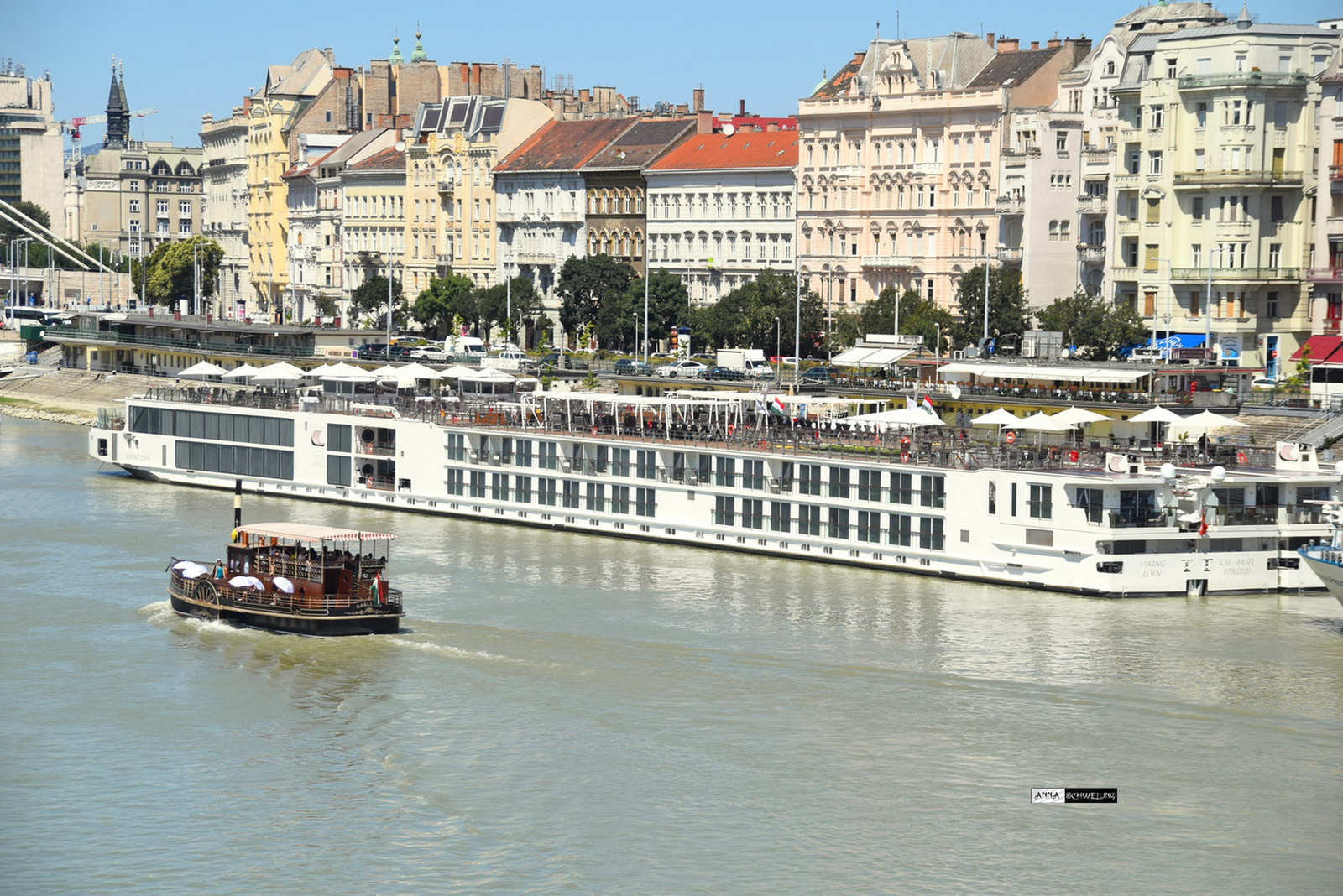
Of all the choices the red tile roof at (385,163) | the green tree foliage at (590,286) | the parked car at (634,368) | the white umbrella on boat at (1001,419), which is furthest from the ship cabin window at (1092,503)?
the red tile roof at (385,163)

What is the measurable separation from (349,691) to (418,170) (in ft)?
284

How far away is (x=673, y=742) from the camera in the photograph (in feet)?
112

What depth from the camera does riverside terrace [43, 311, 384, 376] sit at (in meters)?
94.4

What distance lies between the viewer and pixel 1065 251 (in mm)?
82938

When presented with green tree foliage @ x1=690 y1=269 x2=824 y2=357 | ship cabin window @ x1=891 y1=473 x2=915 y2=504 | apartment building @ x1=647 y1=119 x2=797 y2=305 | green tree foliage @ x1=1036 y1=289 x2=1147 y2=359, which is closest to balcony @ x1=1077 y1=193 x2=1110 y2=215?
green tree foliage @ x1=1036 y1=289 x2=1147 y2=359

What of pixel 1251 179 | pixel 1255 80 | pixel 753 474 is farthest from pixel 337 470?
pixel 1255 80

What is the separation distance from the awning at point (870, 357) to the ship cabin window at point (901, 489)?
23953 mm

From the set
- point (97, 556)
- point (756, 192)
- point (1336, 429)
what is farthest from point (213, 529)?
point (756, 192)

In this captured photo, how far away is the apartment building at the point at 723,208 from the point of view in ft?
319

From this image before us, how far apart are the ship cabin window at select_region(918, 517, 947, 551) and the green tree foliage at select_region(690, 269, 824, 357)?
3678 cm

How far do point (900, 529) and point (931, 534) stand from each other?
101 cm

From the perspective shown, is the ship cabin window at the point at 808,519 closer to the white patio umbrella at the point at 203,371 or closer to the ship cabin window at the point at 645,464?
the ship cabin window at the point at 645,464

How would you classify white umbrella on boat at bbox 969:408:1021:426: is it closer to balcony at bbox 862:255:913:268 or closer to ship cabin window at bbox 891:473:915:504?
ship cabin window at bbox 891:473:915:504

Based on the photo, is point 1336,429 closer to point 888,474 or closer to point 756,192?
point 888,474
